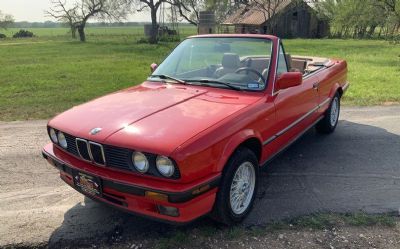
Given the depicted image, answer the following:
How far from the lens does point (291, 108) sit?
4.21 metres

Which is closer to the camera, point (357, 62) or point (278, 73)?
point (278, 73)

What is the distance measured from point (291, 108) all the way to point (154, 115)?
1.73 metres

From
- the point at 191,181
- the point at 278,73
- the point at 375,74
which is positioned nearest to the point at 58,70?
the point at 375,74

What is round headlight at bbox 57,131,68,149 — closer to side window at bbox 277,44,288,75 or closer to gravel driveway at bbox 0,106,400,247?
gravel driveway at bbox 0,106,400,247

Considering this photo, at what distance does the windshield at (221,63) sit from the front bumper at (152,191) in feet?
4.55

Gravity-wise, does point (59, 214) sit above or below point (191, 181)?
below

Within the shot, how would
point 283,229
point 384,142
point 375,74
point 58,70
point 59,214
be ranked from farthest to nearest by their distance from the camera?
point 58,70 < point 375,74 < point 384,142 < point 59,214 < point 283,229

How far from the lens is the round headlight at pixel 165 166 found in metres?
2.71

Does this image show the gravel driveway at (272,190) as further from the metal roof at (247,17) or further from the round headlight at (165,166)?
the metal roof at (247,17)

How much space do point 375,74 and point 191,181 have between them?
11453 millimetres

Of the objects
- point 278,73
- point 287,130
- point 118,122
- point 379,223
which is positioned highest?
point 278,73

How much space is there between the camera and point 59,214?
11.9ft

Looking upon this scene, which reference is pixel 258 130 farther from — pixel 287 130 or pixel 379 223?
pixel 379 223

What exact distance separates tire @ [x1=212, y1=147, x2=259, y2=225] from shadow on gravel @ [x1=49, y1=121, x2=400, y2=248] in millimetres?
160
